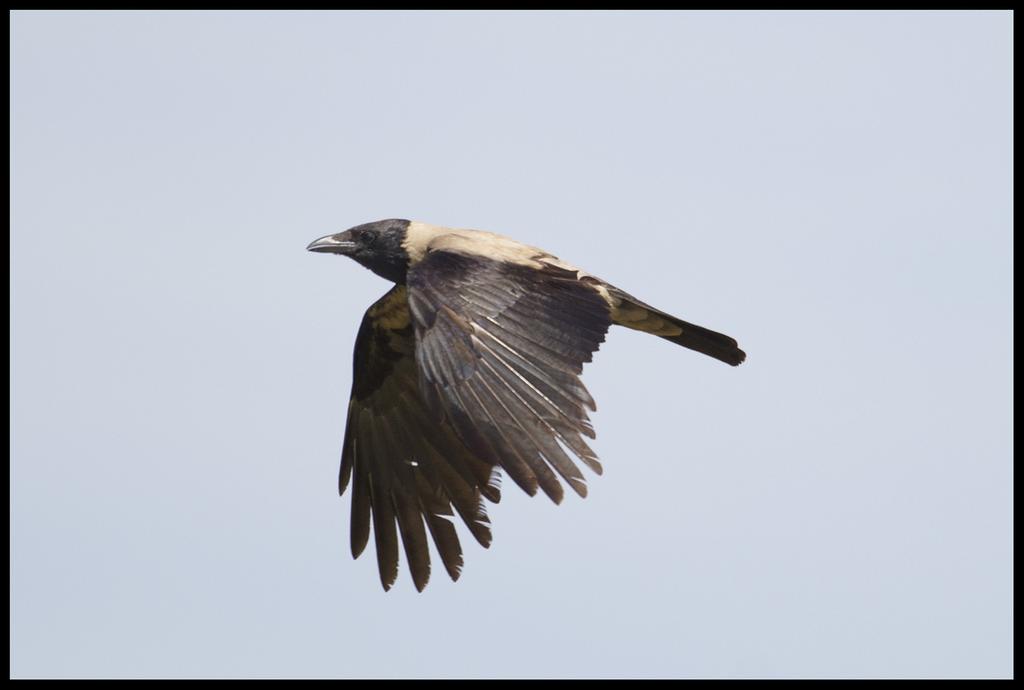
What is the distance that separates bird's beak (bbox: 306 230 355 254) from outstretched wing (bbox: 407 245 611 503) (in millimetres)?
Result: 2041

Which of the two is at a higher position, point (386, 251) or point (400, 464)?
point (386, 251)

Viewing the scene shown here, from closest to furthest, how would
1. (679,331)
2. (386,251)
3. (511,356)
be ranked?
(511,356) → (679,331) → (386,251)

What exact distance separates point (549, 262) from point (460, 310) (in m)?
1.30

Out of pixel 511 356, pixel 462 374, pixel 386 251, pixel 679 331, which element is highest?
pixel 386 251

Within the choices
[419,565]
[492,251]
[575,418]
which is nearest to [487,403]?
[575,418]

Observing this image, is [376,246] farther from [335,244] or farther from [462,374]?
[462,374]

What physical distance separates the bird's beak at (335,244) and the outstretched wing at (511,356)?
2041mm

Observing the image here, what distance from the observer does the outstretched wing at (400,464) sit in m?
12.8

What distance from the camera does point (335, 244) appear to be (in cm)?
1331

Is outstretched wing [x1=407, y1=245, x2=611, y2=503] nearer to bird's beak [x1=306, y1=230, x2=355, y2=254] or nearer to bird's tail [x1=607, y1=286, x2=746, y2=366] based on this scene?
bird's tail [x1=607, y1=286, x2=746, y2=366]

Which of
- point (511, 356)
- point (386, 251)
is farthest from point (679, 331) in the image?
point (511, 356)

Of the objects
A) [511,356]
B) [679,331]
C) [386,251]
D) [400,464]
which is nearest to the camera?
[511,356]

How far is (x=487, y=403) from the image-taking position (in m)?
10.2

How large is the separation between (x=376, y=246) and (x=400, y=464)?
5.30 feet
